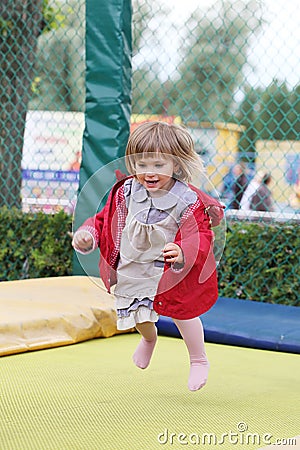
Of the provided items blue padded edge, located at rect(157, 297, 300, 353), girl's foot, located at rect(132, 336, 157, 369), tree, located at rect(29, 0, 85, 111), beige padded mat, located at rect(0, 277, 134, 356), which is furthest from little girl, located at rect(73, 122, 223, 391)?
tree, located at rect(29, 0, 85, 111)

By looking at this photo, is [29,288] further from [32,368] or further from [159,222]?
[159,222]

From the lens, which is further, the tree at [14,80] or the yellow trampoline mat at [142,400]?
the tree at [14,80]

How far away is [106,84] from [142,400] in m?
2.42

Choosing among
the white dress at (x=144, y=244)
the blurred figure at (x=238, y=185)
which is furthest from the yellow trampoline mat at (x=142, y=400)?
the blurred figure at (x=238, y=185)

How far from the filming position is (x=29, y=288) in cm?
391

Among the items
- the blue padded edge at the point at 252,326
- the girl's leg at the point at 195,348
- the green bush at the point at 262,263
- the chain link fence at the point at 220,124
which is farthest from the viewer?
the chain link fence at the point at 220,124

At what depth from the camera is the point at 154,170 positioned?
2.30m

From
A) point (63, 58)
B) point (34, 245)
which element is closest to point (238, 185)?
point (34, 245)

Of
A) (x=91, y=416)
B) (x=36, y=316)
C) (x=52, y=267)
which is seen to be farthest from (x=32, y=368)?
(x=52, y=267)

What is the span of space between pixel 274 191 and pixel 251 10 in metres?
1.36

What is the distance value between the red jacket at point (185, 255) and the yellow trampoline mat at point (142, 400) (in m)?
0.33

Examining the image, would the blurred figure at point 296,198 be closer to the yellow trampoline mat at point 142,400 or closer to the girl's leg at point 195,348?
the yellow trampoline mat at point 142,400

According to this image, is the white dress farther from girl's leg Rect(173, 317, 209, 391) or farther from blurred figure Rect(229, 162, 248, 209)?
blurred figure Rect(229, 162, 248, 209)

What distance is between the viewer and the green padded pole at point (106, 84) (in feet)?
14.5
